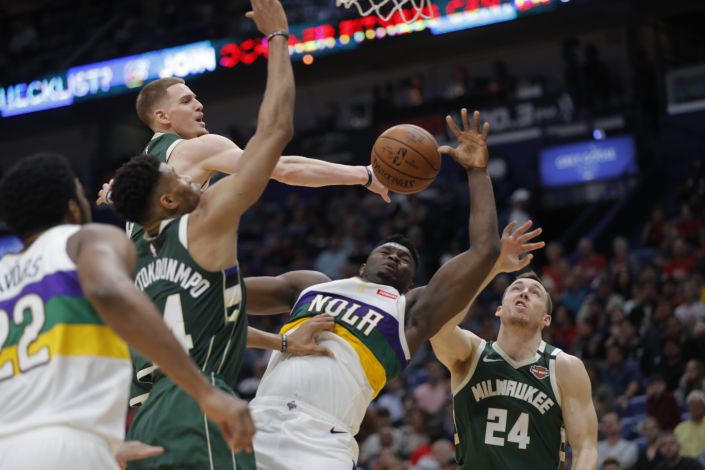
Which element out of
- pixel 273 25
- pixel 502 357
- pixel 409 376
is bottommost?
pixel 409 376

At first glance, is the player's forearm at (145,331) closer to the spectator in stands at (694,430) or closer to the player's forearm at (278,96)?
the player's forearm at (278,96)

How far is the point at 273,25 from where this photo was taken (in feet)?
14.9

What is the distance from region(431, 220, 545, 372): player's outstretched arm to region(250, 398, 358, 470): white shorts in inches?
38.6

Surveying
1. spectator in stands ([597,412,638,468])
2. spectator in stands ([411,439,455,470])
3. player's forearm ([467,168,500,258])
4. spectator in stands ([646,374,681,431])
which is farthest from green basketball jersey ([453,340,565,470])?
spectator in stands ([646,374,681,431])

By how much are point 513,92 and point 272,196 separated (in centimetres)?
534

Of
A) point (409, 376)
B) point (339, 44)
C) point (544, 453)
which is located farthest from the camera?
point (339, 44)

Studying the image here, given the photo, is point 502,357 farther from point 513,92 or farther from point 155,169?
point 513,92

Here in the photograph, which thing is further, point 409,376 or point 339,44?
point 339,44

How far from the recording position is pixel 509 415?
6.39 meters

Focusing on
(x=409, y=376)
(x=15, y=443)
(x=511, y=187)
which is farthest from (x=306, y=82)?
(x=15, y=443)

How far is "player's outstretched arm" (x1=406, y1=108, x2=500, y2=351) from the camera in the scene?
209 inches

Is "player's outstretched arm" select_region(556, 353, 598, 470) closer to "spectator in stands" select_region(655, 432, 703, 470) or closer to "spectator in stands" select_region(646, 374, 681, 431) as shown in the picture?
"spectator in stands" select_region(655, 432, 703, 470)

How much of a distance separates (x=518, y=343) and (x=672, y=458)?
392cm

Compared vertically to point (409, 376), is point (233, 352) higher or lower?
higher
